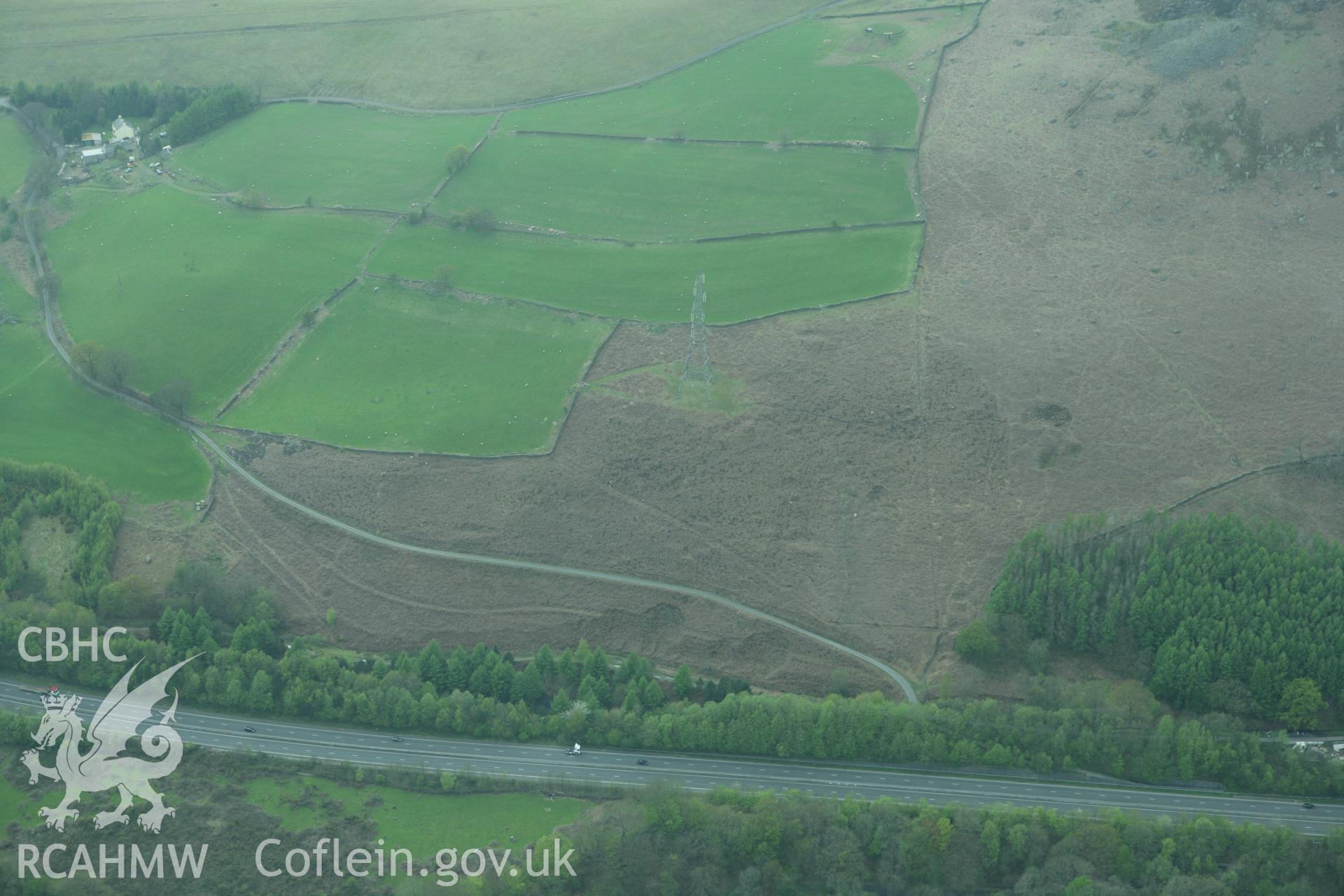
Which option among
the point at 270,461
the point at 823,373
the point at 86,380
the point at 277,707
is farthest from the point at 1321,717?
the point at 86,380

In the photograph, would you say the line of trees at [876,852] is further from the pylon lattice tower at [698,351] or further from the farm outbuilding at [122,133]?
the farm outbuilding at [122,133]

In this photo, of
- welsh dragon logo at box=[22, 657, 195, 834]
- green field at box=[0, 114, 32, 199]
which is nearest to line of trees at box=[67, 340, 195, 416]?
welsh dragon logo at box=[22, 657, 195, 834]

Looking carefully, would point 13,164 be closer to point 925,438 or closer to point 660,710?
point 660,710

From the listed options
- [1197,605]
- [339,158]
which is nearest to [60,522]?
[339,158]

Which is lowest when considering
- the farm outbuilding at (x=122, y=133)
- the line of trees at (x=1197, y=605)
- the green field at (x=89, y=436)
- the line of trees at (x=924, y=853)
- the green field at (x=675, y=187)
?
the line of trees at (x=924, y=853)

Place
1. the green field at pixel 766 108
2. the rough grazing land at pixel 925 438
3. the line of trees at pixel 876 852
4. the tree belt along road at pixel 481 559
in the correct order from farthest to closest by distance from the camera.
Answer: the green field at pixel 766 108
the rough grazing land at pixel 925 438
the tree belt along road at pixel 481 559
the line of trees at pixel 876 852

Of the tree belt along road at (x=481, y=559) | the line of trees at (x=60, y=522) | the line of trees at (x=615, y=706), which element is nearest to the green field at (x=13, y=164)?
the tree belt along road at (x=481, y=559)

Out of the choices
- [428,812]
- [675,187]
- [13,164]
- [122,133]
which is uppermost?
[122,133]

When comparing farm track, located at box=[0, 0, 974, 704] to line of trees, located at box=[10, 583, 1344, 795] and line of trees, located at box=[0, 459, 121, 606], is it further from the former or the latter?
line of trees, located at box=[0, 459, 121, 606]
